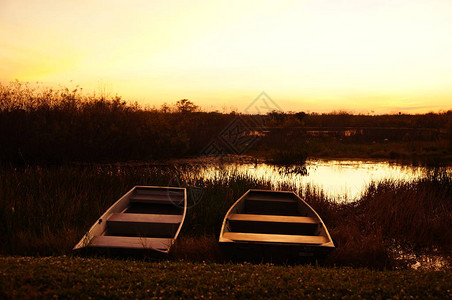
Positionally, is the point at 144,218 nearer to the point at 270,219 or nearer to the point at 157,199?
the point at 157,199

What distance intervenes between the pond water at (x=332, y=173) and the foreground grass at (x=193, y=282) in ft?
21.9

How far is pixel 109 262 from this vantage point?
4695mm

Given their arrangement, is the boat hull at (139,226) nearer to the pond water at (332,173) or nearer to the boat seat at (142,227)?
the boat seat at (142,227)

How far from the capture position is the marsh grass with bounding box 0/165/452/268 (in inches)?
247

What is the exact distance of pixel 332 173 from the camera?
15.2m

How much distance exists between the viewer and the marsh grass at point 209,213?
6262 millimetres

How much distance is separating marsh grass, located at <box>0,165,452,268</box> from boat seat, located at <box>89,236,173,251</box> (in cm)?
33

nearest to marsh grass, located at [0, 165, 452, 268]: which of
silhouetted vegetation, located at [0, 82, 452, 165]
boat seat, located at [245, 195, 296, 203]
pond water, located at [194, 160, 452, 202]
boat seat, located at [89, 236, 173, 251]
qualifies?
boat seat, located at [89, 236, 173, 251]

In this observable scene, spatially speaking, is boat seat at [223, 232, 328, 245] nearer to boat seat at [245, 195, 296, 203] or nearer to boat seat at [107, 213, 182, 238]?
boat seat at [107, 213, 182, 238]

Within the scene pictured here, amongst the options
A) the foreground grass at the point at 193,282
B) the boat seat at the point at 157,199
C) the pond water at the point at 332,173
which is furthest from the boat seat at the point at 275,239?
the pond water at the point at 332,173

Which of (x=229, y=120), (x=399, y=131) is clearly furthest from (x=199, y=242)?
(x=399, y=131)

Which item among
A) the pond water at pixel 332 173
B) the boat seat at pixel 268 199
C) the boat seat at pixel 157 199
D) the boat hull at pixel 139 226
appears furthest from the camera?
the pond water at pixel 332 173

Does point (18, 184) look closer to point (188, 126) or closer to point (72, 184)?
point (72, 184)

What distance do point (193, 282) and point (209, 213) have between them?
13.4 ft
